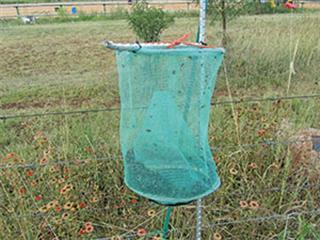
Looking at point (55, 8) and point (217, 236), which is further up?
point (217, 236)

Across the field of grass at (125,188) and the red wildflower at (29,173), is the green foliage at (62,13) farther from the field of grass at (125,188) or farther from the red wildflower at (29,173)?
the red wildflower at (29,173)

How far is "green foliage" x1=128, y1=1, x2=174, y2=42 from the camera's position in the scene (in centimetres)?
587

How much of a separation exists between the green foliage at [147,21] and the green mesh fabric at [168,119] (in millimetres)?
4595

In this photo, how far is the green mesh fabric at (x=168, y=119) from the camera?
1.33 meters

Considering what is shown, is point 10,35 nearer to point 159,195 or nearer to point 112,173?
point 112,173

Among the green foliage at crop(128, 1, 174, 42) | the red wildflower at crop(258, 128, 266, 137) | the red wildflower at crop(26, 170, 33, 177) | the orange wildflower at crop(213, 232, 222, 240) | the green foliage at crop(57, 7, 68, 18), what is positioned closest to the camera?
the orange wildflower at crop(213, 232, 222, 240)

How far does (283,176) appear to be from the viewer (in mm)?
2242

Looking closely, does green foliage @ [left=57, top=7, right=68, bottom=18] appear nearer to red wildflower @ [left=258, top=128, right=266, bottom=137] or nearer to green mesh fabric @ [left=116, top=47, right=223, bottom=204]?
red wildflower @ [left=258, top=128, right=266, bottom=137]

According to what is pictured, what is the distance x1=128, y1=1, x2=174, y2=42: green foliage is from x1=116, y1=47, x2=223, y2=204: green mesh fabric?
4.59 m

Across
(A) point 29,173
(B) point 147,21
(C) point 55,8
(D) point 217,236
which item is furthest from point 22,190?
(C) point 55,8

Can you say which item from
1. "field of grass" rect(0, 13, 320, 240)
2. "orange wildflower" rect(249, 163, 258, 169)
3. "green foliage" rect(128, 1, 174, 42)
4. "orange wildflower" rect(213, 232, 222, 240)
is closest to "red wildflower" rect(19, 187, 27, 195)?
"field of grass" rect(0, 13, 320, 240)

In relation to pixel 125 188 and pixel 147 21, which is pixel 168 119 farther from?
pixel 147 21

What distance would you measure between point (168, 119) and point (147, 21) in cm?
468

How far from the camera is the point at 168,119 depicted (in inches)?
55.3
